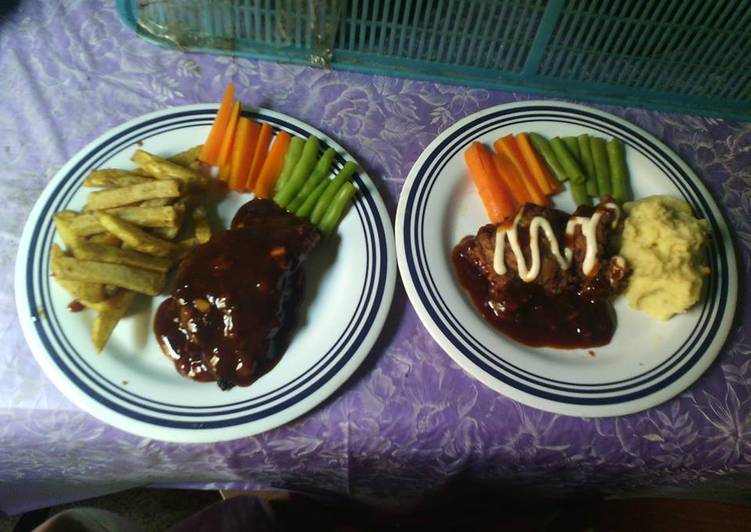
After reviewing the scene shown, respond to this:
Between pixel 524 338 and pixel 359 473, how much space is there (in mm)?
589

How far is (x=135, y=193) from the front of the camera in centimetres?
155

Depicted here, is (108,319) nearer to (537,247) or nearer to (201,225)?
(201,225)

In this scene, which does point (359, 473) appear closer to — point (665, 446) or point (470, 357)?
point (470, 357)

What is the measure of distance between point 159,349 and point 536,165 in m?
1.28

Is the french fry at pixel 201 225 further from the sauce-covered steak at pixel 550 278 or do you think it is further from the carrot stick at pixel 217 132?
the sauce-covered steak at pixel 550 278

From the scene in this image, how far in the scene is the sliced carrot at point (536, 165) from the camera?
185 cm

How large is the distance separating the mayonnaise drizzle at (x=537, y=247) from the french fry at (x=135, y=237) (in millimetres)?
924

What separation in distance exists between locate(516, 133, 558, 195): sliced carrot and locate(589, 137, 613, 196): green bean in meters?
0.14

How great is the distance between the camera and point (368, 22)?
195 cm

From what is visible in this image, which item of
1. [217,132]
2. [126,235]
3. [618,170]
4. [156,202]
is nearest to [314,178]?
[217,132]

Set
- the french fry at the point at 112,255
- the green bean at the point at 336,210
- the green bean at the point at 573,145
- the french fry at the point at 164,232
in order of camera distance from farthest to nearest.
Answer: the green bean at the point at 573,145
the green bean at the point at 336,210
the french fry at the point at 164,232
the french fry at the point at 112,255

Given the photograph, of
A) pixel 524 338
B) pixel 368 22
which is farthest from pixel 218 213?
pixel 524 338

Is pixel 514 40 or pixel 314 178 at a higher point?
pixel 514 40

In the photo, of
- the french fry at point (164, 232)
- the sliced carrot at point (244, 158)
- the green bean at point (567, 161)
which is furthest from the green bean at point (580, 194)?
the french fry at point (164, 232)
